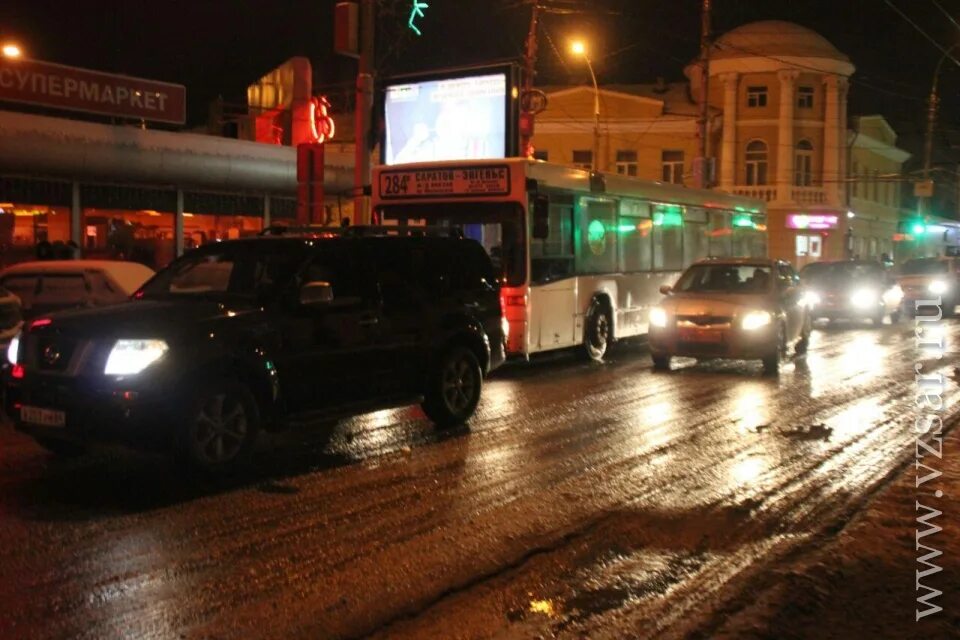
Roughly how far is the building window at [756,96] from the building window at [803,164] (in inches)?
109

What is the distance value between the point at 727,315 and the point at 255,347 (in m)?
9.07

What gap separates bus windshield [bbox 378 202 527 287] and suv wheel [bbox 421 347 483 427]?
3.96 metres

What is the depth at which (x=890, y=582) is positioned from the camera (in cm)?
594

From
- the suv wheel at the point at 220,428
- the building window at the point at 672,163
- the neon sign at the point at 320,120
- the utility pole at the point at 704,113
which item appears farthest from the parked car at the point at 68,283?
the building window at the point at 672,163

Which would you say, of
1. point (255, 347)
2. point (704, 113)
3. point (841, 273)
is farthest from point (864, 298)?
point (255, 347)

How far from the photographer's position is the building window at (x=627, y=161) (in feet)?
165

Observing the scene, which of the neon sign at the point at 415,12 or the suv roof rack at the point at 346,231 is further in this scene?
the neon sign at the point at 415,12

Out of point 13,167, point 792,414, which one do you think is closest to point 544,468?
point 792,414

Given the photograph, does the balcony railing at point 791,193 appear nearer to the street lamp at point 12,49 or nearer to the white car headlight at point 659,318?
the street lamp at point 12,49

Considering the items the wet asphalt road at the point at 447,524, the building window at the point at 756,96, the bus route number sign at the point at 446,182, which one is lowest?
the wet asphalt road at the point at 447,524

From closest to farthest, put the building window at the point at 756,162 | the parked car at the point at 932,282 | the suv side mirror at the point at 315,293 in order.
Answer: the suv side mirror at the point at 315,293, the parked car at the point at 932,282, the building window at the point at 756,162

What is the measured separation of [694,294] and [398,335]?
750cm

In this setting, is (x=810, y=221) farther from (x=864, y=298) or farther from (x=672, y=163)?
(x=864, y=298)

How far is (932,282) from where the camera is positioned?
3062 cm
